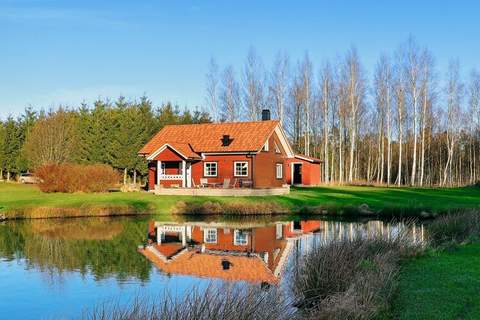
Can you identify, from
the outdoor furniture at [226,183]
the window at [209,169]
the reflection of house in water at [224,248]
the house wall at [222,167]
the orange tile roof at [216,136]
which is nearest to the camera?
the reflection of house in water at [224,248]

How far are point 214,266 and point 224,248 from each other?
11.3 ft

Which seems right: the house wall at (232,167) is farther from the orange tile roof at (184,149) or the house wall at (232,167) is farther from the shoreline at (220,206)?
the shoreline at (220,206)

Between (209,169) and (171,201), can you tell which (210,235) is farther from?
(209,169)

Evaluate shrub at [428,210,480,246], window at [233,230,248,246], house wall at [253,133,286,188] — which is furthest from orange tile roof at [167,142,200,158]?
shrub at [428,210,480,246]

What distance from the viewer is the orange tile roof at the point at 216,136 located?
120 feet

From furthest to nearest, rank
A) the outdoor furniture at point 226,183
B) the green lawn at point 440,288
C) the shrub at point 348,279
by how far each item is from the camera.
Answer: the outdoor furniture at point 226,183 < the shrub at point 348,279 < the green lawn at point 440,288

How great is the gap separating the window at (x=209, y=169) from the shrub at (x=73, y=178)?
6774mm

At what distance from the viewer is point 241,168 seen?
36.6m

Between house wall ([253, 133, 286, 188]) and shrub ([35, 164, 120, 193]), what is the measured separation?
32.8ft

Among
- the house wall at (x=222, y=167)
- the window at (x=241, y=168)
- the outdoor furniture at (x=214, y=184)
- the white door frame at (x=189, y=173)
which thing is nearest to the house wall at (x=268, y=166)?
the house wall at (x=222, y=167)

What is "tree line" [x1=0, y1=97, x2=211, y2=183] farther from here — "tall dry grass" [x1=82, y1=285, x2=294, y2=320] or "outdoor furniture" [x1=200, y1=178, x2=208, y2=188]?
"tall dry grass" [x1=82, y1=285, x2=294, y2=320]

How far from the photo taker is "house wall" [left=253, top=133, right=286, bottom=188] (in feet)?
119

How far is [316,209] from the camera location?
94.0ft

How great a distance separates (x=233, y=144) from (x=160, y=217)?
11080 millimetres
